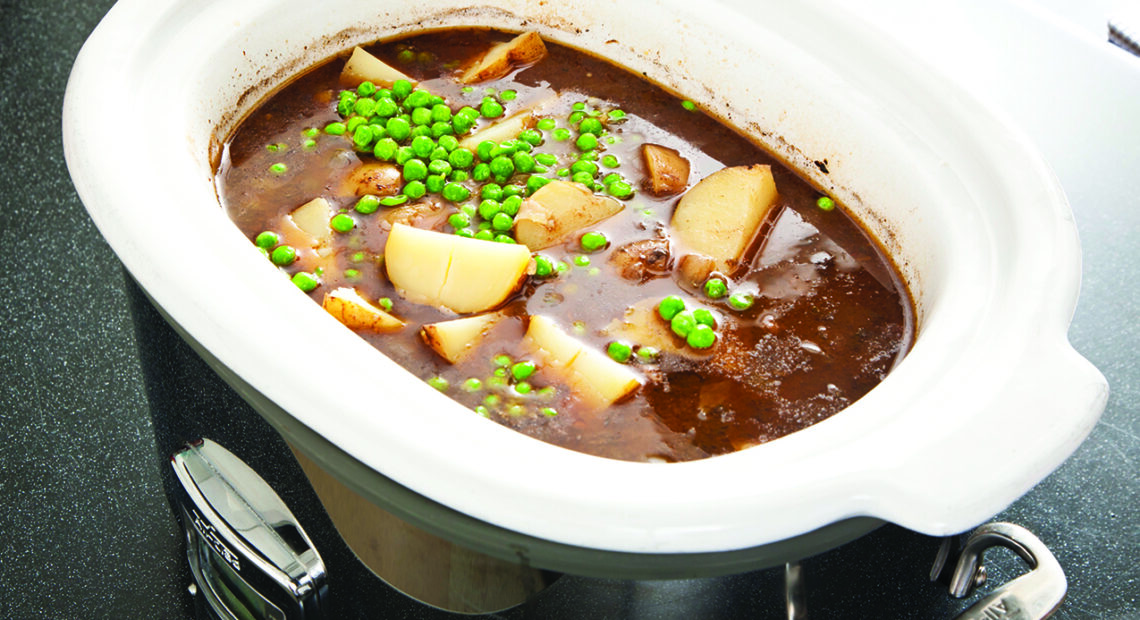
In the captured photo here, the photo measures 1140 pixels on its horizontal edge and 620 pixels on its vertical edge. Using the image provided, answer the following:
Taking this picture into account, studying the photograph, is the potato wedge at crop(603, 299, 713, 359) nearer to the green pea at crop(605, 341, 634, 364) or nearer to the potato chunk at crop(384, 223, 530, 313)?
the green pea at crop(605, 341, 634, 364)

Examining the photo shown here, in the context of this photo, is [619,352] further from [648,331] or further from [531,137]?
[531,137]

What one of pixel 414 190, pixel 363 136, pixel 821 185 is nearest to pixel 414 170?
pixel 414 190

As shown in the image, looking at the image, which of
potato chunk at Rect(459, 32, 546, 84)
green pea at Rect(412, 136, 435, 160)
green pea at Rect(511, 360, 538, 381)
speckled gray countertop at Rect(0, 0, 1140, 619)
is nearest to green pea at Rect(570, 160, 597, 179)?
green pea at Rect(412, 136, 435, 160)

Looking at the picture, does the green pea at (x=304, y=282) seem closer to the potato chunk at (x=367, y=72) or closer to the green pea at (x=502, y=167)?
the green pea at (x=502, y=167)

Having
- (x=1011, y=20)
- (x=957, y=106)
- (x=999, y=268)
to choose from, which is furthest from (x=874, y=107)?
(x=1011, y=20)

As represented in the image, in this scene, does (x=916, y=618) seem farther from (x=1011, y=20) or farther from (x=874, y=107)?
Answer: (x=1011, y=20)

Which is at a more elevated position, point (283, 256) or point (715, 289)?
point (715, 289)
